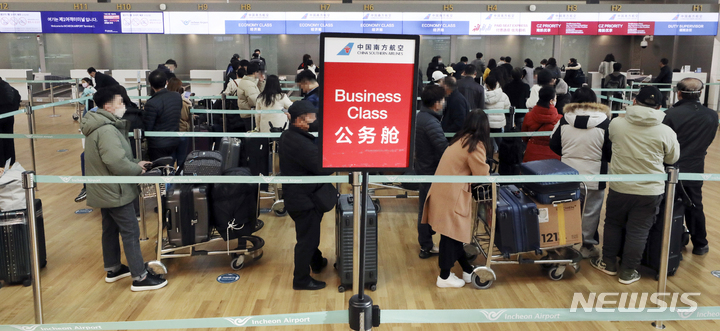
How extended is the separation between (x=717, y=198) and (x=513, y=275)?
12.6ft

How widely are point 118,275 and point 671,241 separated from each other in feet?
14.3

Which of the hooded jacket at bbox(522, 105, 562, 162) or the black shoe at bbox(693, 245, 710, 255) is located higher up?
the hooded jacket at bbox(522, 105, 562, 162)

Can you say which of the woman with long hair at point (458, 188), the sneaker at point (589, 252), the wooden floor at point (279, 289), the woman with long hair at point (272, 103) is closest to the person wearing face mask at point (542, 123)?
the sneaker at point (589, 252)

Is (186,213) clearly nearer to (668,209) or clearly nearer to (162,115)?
(162,115)

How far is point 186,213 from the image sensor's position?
4.31 metres

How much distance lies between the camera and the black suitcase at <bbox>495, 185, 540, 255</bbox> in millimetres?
4070

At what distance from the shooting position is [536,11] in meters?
14.0

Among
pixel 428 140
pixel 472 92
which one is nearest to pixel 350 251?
pixel 428 140

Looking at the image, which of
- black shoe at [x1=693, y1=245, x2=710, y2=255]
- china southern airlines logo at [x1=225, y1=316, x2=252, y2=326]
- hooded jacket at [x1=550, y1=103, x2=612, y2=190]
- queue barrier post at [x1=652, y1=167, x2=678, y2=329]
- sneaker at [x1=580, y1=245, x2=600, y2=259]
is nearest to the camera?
china southern airlines logo at [x1=225, y1=316, x2=252, y2=326]

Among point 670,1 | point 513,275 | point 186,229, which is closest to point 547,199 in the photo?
point 513,275

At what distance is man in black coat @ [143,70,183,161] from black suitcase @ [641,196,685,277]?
4718 mm

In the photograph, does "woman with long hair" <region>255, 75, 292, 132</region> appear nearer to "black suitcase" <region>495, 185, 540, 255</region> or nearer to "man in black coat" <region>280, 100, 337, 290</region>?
"man in black coat" <region>280, 100, 337, 290</region>

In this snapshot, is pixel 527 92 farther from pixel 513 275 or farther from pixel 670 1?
pixel 670 1

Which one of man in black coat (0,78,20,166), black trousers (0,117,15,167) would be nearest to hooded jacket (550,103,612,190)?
man in black coat (0,78,20,166)
